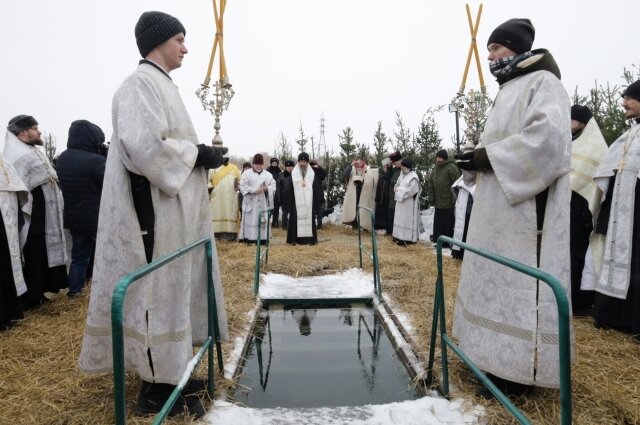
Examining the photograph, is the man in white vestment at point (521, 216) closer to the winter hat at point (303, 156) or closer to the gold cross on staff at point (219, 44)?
the gold cross on staff at point (219, 44)

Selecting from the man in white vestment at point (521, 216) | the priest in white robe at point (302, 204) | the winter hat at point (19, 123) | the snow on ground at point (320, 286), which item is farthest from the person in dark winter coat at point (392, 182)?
the man in white vestment at point (521, 216)

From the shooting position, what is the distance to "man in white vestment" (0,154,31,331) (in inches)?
168

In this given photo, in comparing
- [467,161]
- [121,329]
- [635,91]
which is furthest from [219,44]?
[635,91]

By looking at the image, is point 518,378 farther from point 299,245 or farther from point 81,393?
point 299,245

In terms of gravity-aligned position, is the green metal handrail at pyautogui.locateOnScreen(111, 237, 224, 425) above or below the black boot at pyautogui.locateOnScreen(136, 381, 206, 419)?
above

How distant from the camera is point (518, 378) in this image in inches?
100

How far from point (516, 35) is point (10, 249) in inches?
181

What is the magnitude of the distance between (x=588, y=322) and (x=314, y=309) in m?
2.78

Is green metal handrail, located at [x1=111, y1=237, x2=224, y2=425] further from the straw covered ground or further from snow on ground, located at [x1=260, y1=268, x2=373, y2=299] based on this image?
snow on ground, located at [x1=260, y1=268, x2=373, y2=299]

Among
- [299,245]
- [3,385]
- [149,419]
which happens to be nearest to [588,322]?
[149,419]

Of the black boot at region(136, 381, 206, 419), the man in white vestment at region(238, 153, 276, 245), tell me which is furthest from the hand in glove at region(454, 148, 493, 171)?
the man in white vestment at region(238, 153, 276, 245)

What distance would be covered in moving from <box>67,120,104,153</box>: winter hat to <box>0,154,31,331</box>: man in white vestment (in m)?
0.70

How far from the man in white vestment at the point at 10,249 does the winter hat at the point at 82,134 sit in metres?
0.70

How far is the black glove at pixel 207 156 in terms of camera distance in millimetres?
2660
